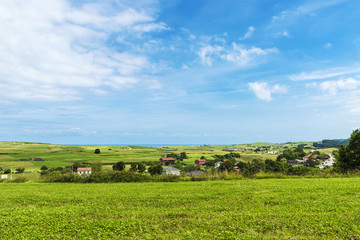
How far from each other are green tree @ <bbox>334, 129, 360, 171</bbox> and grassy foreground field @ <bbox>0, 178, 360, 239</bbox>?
23693mm

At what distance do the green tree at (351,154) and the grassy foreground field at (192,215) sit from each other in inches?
933

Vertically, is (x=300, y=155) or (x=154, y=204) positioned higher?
(x=154, y=204)

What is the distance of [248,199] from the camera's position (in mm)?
8898

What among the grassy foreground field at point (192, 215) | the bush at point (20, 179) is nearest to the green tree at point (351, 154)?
the grassy foreground field at point (192, 215)

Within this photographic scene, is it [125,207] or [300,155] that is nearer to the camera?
[125,207]

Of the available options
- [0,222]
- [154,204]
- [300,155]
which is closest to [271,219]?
[154,204]

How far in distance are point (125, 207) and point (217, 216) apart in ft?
12.0

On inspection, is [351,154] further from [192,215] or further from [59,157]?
[59,157]

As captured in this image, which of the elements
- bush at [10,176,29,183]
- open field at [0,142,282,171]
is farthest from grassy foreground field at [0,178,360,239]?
open field at [0,142,282,171]

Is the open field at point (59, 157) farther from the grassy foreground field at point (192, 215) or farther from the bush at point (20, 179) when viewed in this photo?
the grassy foreground field at point (192, 215)

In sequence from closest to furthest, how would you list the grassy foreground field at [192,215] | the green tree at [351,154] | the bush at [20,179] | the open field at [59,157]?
the grassy foreground field at [192,215] < the bush at [20,179] < the green tree at [351,154] < the open field at [59,157]

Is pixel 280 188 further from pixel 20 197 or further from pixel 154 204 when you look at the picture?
pixel 20 197

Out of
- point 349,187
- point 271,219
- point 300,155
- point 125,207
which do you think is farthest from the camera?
point 300,155

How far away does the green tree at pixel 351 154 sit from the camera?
28203 millimetres
